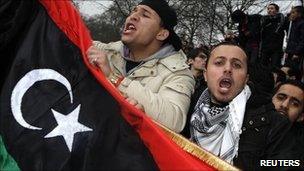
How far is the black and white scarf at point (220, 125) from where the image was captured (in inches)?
115

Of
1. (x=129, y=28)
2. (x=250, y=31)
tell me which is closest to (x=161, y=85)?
(x=129, y=28)

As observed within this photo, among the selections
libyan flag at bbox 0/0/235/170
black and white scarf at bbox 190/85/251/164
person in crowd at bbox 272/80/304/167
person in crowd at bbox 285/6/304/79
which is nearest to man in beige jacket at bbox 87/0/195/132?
black and white scarf at bbox 190/85/251/164

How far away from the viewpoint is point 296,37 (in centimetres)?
1005

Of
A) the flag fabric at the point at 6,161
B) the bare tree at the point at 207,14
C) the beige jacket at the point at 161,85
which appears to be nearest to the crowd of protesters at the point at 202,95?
the beige jacket at the point at 161,85

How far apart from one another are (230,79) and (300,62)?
23.8ft

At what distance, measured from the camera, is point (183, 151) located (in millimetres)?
2623

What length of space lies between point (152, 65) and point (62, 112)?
966mm

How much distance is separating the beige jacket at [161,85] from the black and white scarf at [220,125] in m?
0.11

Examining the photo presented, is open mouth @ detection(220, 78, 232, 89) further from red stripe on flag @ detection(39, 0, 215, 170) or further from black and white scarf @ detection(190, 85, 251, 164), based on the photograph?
red stripe on flag @ detection(39, 0, 215, 170)

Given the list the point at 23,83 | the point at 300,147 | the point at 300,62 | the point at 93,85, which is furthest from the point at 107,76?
the point at 300,62

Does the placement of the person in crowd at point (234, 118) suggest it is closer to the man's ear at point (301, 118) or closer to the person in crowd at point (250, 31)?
the man's ear at point (301, 118)

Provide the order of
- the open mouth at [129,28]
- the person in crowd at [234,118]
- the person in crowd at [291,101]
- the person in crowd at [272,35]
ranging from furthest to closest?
the person in crowd at [272,35] → the person in crowd at [291,101] → the open mouth at [129,28] → the person in crowd at [234,118]

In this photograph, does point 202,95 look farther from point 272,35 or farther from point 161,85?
point 272,35

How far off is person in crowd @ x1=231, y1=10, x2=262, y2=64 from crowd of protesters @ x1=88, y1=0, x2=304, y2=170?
6858mm
